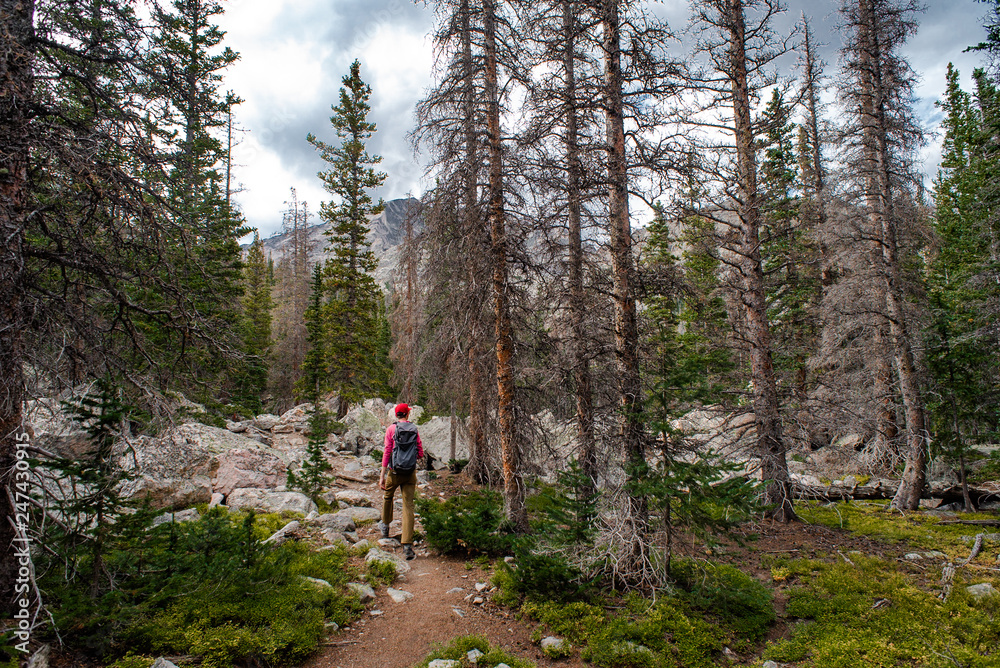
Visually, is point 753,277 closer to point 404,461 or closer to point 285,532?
point 404,461

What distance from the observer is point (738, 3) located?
957 cm

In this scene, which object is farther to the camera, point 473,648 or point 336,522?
point 336,522

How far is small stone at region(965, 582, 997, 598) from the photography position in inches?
235

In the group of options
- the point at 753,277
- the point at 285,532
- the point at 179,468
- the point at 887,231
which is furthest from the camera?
the point at 887,231

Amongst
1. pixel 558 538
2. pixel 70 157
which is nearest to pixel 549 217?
pixel 558 538

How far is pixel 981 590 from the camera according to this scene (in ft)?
20.0

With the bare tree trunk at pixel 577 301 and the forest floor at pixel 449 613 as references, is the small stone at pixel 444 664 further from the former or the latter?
the bare tree trunk at pixel 577 301

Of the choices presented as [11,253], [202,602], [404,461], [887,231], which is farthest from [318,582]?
[887,231]

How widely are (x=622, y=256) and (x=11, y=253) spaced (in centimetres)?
672

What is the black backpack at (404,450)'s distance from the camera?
25.2 feet

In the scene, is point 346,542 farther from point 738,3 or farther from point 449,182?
point 738,3

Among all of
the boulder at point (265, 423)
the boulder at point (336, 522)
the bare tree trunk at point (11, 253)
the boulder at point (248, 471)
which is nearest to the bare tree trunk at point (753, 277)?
the boulder at point (336, 522)

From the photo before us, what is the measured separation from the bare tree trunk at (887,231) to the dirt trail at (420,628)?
11.3 metres

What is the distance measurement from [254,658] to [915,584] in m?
9.13
